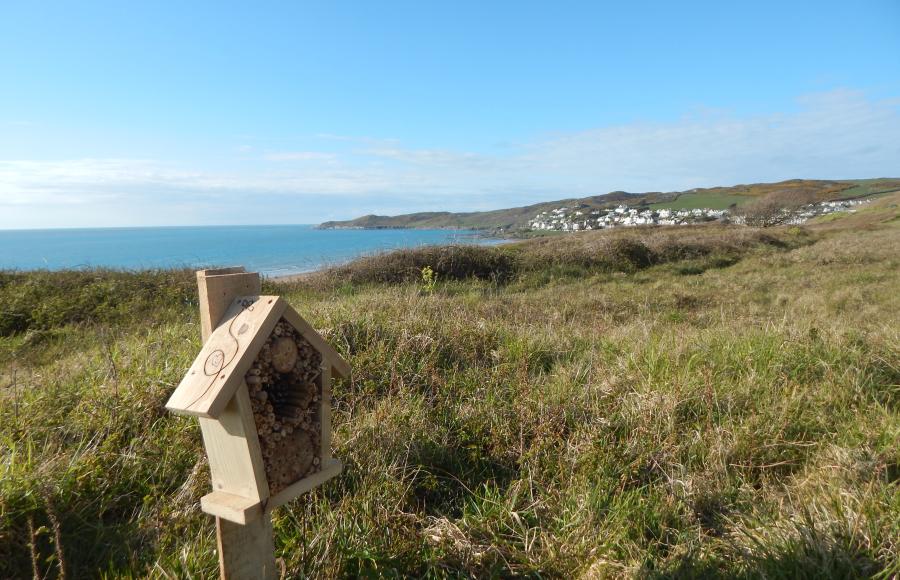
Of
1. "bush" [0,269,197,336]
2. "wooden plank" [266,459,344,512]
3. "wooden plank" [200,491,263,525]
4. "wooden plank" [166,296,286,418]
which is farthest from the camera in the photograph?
"bush" [0,269,197,336]

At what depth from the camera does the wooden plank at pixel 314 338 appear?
6.60 feet

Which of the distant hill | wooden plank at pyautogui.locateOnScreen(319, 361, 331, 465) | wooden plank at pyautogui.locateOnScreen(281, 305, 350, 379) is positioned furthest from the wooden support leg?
the distant hill

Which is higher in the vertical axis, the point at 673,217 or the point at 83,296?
the point at 673,217

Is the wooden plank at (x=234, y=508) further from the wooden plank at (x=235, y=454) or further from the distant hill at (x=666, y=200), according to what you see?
the distant hill at (x=666, y=200)

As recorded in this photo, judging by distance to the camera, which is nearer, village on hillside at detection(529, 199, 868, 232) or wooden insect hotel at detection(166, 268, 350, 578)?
wooden insect hotel at detection(166, 268, 350, 578)

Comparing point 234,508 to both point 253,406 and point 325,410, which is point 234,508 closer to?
point 253,406

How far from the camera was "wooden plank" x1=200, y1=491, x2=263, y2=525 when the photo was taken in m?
1.89

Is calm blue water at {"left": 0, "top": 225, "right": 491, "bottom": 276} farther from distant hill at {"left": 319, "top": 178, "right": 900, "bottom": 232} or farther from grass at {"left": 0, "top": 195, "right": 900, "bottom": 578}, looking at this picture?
distant hill at {"left": 319, "top": 178, "right": 900, "bottom": 232}

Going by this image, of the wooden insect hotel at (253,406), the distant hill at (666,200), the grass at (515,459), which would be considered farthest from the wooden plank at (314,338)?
the distant hill at (666,200)

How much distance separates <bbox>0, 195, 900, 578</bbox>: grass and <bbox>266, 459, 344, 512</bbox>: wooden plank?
588 mm

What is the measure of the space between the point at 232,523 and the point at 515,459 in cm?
201

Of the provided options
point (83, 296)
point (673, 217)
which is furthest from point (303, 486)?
point (673, 217)

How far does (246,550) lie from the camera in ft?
6.89

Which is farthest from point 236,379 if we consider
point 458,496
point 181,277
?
point 181,277
